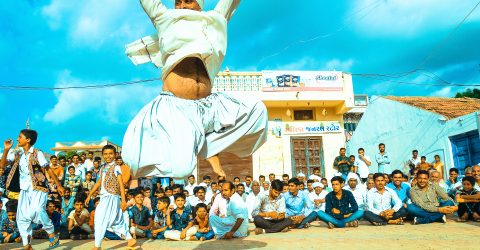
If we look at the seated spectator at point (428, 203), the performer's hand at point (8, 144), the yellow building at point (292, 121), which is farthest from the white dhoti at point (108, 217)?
the yellow building at point (292, 121)

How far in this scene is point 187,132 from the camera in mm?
2537

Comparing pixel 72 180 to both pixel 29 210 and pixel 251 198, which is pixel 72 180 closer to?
pixel 29 210

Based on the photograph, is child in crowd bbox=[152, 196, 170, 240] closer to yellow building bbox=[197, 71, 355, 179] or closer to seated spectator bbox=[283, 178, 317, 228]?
seated spectator bbox=[283, 178, 317, 228]

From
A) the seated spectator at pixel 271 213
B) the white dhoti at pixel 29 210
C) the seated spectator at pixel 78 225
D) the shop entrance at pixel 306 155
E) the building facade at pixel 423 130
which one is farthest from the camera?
the shop entrance at pixel 306 155

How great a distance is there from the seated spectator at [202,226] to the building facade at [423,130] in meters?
9.34

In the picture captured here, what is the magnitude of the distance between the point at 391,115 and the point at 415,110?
130 cm

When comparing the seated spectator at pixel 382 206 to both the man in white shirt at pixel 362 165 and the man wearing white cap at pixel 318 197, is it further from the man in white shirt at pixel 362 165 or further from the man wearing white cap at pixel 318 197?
the man in white shirt at pixel 362 165

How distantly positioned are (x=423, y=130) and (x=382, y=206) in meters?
7.85

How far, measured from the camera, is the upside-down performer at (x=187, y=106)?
2.50 metres

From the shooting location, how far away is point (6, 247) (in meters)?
6.39

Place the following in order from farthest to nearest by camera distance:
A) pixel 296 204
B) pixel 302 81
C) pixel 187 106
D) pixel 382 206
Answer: pixel 302 81 < pixel 296 204 < pixel 382 206 < pixel 187 106

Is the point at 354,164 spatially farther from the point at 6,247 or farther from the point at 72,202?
A: the point at 6,247

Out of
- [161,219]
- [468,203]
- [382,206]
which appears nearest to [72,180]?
[161,219]

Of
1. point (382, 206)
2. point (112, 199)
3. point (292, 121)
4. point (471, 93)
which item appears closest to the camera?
point (112, 199)
